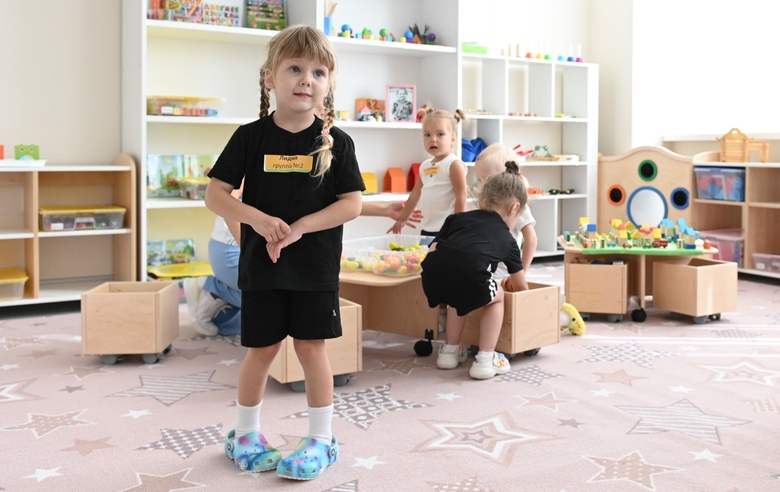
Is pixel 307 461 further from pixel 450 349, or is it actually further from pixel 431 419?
pixel 450 349

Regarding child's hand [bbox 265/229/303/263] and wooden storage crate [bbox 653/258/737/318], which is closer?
child's hand [bbox 265/229/303/263]

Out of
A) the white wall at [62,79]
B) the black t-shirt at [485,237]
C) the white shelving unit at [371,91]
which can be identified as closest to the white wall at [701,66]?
the white shelving unit at [371,91]

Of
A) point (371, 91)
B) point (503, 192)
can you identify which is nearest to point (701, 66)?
point (371, 91)

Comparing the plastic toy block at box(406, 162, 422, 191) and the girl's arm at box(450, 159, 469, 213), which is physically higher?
the plastic toy block at box(406, 162, 422, 191)

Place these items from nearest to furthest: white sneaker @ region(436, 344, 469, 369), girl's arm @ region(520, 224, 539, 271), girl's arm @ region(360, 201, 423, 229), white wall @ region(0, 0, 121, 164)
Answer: girl's arm @ region(360, 201, 423, 229) → white sneaker @ region(436, 344, 469, 369) → girl's arm @ region(520, 224, 539, 271) → white wall @ region(0, 0, 121, 164)

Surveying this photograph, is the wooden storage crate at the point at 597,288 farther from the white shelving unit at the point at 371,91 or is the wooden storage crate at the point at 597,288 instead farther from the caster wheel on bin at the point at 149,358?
the caster wheel on bin at the point at 149,358

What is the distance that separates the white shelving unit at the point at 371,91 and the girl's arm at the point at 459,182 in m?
0.67

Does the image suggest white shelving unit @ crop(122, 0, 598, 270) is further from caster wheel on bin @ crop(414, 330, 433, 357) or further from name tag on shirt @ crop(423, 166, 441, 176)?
caster wheel on bin @ crop(414, 330, 433, 357)

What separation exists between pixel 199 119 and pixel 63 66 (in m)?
0.78

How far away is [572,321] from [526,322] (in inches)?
21.7

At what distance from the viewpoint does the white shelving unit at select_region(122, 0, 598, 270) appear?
4.07 meters

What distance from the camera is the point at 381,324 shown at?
3256 millimetres

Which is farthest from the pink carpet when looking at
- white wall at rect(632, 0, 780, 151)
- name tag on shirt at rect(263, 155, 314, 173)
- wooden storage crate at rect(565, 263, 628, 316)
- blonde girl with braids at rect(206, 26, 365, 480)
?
white wall at rect(632, 0, 780, 151)

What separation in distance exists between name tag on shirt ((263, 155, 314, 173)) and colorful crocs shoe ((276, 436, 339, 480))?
66 centimetres
